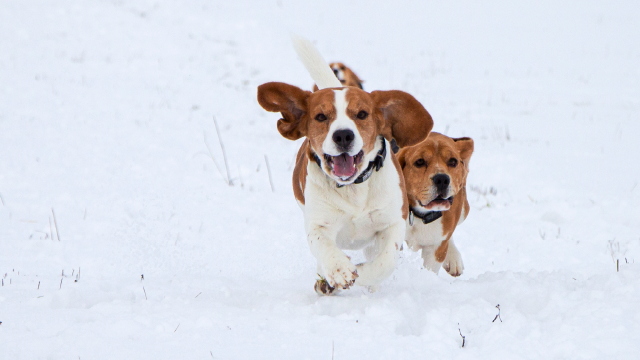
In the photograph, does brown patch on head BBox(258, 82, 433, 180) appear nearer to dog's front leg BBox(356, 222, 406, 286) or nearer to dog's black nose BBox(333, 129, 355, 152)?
dog's black nose BBox(333, 129, 355, 152)

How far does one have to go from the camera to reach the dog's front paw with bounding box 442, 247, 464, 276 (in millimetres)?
3994

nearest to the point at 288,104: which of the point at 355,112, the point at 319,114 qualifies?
the point at 319,114

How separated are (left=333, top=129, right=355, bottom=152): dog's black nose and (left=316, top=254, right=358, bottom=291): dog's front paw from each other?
51cm

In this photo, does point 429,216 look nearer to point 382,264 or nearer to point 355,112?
point 382,264

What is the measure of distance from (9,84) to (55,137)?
79.0 inches

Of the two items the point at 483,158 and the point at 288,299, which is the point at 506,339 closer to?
the point at 288,299

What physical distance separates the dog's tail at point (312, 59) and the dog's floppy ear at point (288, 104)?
55cm

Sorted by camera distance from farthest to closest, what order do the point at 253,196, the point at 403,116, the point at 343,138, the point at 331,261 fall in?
the point at 253,196
the point at 403,116
the point at 331,261
the point at 343,138

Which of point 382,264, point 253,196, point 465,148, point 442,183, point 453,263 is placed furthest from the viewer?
point 253,196

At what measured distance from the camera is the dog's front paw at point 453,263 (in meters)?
3.99

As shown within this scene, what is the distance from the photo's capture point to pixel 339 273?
9.06ft

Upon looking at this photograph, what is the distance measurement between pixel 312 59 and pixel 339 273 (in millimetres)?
1334

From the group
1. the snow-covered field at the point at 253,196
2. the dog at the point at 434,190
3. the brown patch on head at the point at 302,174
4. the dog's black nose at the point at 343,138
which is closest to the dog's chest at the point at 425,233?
the dog at the point at 434,190

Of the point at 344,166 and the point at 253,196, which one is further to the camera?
the point at 253,196
